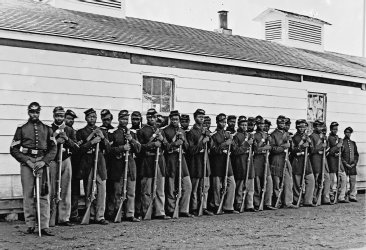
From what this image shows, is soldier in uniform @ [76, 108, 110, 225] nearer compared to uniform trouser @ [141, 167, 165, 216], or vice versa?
soldier in uniform @ [76, 108, 110, 225]

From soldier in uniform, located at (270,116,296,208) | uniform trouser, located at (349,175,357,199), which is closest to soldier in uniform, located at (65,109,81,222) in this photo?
soldier in uniform, located at (270,116,296,208)

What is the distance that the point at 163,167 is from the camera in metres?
10.0

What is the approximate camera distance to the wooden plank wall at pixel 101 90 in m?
9.70

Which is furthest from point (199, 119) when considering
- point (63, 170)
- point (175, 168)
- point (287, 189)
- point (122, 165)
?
point (63, 170)

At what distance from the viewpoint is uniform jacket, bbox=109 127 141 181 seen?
9.55 metres

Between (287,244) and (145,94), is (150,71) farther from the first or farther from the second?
(287,244)

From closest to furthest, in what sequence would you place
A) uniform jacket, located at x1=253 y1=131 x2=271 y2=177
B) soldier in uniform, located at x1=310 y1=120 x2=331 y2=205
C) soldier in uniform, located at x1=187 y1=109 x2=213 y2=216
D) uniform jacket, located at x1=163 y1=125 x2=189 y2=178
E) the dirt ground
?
1. the dirt ground
2. uniform jacket, located at x1=163 y1=125 x2=189 y2=178
3. soldier in uniform, located at x1=187 y1=109 x2=213 y2=216
4. uniform jacket, located at x1=253 y1=131 x2=271 y2=177
5. soldier in uniform, located at x1=310 y1=120 x2=331 y2=205

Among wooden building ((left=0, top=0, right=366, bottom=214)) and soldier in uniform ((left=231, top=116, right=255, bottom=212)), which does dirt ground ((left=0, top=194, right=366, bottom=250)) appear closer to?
soldier in uniform ((left=231, top=116, right=255, bottom=212))

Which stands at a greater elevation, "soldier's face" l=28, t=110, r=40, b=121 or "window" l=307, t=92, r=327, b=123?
"window" l=307, t=92, r=327, b=123

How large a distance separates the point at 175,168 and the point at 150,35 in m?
3.60

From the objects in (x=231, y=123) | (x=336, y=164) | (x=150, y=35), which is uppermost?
(x=150, y=35)

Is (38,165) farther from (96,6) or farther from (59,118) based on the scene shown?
(96,6)

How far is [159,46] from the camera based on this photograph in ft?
37.9

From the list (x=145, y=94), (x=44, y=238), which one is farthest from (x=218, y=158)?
(x=44, y=238)
